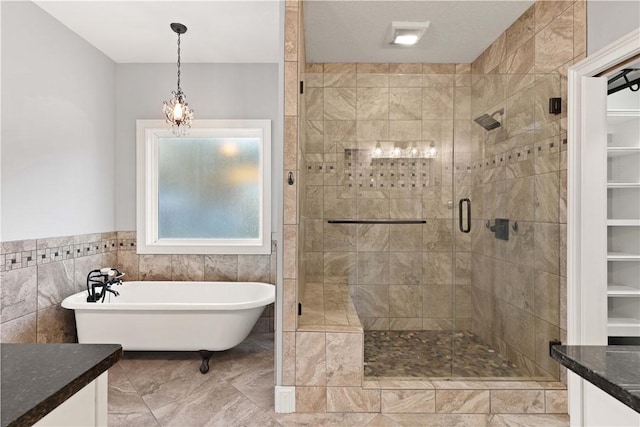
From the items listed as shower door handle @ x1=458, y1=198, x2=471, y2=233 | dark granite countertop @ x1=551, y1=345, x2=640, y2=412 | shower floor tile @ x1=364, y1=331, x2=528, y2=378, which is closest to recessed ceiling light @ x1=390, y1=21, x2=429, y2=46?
shower door handle @ x1=458, y1=198, x2=471, y2=233

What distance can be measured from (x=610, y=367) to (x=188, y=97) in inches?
147

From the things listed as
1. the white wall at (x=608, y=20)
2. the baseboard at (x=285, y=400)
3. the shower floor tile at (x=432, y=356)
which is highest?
the white wall at (x=608, y=20)

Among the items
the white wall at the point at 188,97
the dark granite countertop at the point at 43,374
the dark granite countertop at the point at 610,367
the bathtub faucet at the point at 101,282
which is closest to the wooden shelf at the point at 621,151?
the dark granite countertop at the point at 610,367

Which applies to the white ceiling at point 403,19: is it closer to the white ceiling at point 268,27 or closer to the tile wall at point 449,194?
the white ceiling at point 268,27

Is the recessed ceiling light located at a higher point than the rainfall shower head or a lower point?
higher

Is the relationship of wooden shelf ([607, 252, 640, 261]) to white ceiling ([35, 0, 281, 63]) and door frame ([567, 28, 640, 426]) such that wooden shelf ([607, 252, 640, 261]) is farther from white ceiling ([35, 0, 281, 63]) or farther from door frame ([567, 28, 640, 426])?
white ceiling ([35, 0, 281, 63])

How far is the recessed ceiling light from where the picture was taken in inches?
111

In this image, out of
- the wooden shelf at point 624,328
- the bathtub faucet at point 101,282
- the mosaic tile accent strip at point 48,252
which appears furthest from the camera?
the bathtub faucet at point 101,282

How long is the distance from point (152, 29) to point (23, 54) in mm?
916

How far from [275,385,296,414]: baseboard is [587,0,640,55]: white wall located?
2.61 metres

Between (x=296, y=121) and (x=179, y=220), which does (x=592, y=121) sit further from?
(x=179, y=220)

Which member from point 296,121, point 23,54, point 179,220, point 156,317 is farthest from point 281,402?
point 23,54

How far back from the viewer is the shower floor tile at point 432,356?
2.40 m

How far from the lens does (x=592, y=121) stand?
2.13 m
